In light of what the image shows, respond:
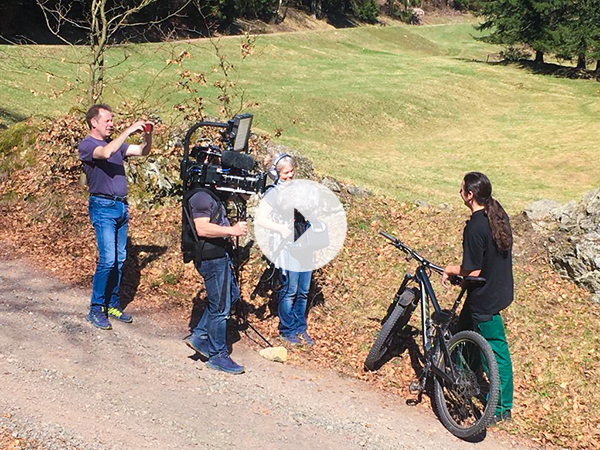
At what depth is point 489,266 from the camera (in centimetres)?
588

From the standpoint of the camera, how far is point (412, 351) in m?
7.22

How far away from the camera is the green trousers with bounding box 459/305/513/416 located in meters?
6.01

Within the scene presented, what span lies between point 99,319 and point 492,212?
461cm

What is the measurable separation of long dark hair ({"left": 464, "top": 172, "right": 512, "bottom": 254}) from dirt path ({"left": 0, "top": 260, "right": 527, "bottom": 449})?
1.88 m

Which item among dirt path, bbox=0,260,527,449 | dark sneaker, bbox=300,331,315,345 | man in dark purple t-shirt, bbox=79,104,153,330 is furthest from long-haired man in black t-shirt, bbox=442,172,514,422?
man in dark purple t-shirt, bbox=79,104,153,330

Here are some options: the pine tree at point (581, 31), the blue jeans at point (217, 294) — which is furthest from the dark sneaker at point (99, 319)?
the pine tree at point (581, 31)

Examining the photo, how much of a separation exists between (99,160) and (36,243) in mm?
3510

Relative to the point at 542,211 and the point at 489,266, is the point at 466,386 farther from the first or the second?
the point at 542,211

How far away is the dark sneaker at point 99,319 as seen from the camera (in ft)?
23.4

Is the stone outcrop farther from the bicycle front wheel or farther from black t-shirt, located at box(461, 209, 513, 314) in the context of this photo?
the bicycle front wheel

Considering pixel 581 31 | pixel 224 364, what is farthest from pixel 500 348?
pixel 581 31

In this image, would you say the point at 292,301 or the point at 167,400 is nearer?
the point at 167,400

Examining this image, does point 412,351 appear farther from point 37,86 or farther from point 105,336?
point 37,86

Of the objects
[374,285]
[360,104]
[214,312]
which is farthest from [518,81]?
[214,312]
